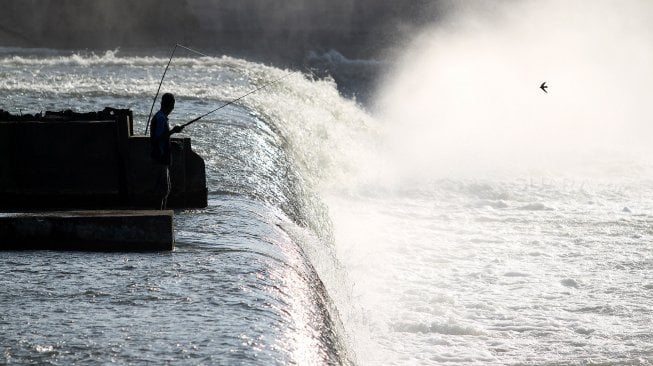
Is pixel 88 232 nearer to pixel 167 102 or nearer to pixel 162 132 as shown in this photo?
pixel 162 132

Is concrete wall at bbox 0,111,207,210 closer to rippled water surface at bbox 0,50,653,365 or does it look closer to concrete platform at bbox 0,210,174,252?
rippled water surface at bbox 0,50,653,365

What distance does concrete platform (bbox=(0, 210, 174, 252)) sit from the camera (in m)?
9.42

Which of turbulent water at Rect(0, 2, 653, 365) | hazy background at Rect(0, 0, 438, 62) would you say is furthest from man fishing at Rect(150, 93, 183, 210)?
hazy background at Rect(0, 0, 438, 62)

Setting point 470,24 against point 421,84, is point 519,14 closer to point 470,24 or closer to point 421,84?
point 470,24

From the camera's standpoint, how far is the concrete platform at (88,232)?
9422 millimetres

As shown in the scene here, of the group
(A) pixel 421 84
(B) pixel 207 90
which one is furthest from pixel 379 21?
(B) pixel 207 90

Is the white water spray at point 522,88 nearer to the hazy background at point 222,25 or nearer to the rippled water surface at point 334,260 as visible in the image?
the rippled water surface at point 334,260

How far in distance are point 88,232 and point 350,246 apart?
20.7 feet

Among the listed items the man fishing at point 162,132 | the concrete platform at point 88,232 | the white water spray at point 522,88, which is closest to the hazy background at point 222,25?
the white water spray at point 522,88

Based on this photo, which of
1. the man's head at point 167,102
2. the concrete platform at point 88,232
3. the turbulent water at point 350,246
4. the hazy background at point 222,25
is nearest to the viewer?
the turbulent water at point 350,246

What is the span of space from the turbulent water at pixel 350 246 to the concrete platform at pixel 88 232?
0.51 feet

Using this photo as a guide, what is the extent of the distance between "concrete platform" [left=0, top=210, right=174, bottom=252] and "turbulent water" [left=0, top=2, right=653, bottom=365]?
154 millimetres

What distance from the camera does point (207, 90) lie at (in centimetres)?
2203

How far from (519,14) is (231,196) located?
40.5m
